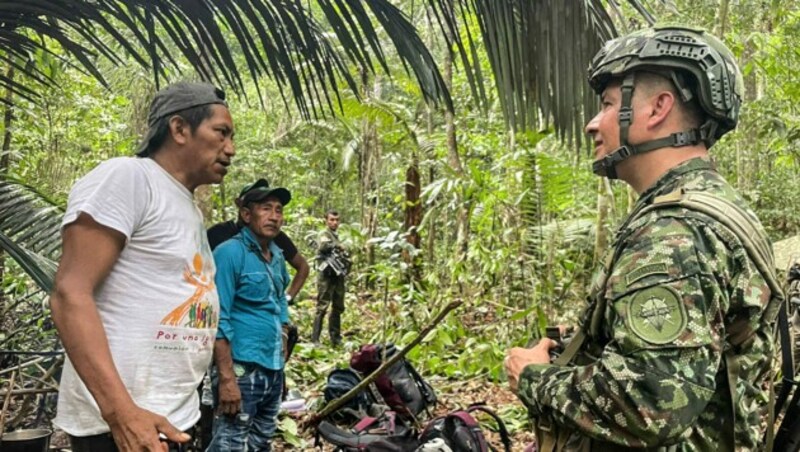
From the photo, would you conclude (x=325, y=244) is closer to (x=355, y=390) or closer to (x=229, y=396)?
(x=355, y=390)

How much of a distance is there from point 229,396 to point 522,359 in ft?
5.51

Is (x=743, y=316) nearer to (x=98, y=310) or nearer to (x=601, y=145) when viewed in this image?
(x=601, y=145)

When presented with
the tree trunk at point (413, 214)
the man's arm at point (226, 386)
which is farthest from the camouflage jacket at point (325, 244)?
the man's arm at point (226, 386)

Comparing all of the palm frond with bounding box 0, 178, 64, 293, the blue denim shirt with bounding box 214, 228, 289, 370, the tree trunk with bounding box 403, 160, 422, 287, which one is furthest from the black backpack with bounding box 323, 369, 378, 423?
the tree trunk with bounding box 403, 160, 422, 287

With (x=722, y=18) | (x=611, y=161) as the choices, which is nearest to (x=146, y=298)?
(x=611, y=161)

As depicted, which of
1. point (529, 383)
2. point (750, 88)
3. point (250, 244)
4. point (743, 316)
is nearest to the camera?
point (743, 316)

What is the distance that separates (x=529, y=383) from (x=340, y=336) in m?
7.07

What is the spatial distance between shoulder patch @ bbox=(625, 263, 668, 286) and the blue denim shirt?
85.0 inches

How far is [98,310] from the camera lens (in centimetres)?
159

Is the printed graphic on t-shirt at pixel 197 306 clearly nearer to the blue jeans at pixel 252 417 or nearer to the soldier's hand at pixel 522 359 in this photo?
the soldier's hand at pixel 522 359

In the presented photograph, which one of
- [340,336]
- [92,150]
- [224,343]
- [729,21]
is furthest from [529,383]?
[92,150]

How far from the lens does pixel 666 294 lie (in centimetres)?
125

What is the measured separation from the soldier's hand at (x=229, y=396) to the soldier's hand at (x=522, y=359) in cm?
161

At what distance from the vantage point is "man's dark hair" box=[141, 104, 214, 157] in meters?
1.92
